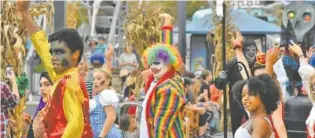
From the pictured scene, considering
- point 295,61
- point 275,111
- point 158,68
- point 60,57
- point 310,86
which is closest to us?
point 60,57

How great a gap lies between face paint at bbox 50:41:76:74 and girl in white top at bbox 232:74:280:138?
1314 mm

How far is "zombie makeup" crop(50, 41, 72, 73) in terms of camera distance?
7387 millimetres

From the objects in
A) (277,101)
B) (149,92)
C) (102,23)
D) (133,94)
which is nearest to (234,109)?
(149,92)

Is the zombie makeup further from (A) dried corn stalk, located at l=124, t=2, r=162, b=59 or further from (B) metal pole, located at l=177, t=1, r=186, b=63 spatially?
(A) dried corn stalk, located at l=124, t=2, r=162, b=59

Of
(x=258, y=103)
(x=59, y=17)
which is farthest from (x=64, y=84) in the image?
(x=59, y=17)

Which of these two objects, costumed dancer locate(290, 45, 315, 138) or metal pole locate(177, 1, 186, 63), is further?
metal pole locate(177, 1, 186, 63)

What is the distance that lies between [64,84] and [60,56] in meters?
0.29

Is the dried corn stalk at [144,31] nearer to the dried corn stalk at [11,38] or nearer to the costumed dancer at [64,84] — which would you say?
the dried corn stalk at [11,38]

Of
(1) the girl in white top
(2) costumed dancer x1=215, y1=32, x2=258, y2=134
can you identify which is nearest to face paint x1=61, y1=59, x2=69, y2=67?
(1) the girl in white top

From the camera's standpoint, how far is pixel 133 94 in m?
16.2

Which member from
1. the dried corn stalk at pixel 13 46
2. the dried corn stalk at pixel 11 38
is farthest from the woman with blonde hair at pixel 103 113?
the dried corn stalk at pixel 11 38

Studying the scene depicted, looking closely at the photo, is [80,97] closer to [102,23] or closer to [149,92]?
[149,92]

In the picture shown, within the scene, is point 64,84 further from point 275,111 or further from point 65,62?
point 275,111

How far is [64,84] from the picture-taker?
23.6ft
